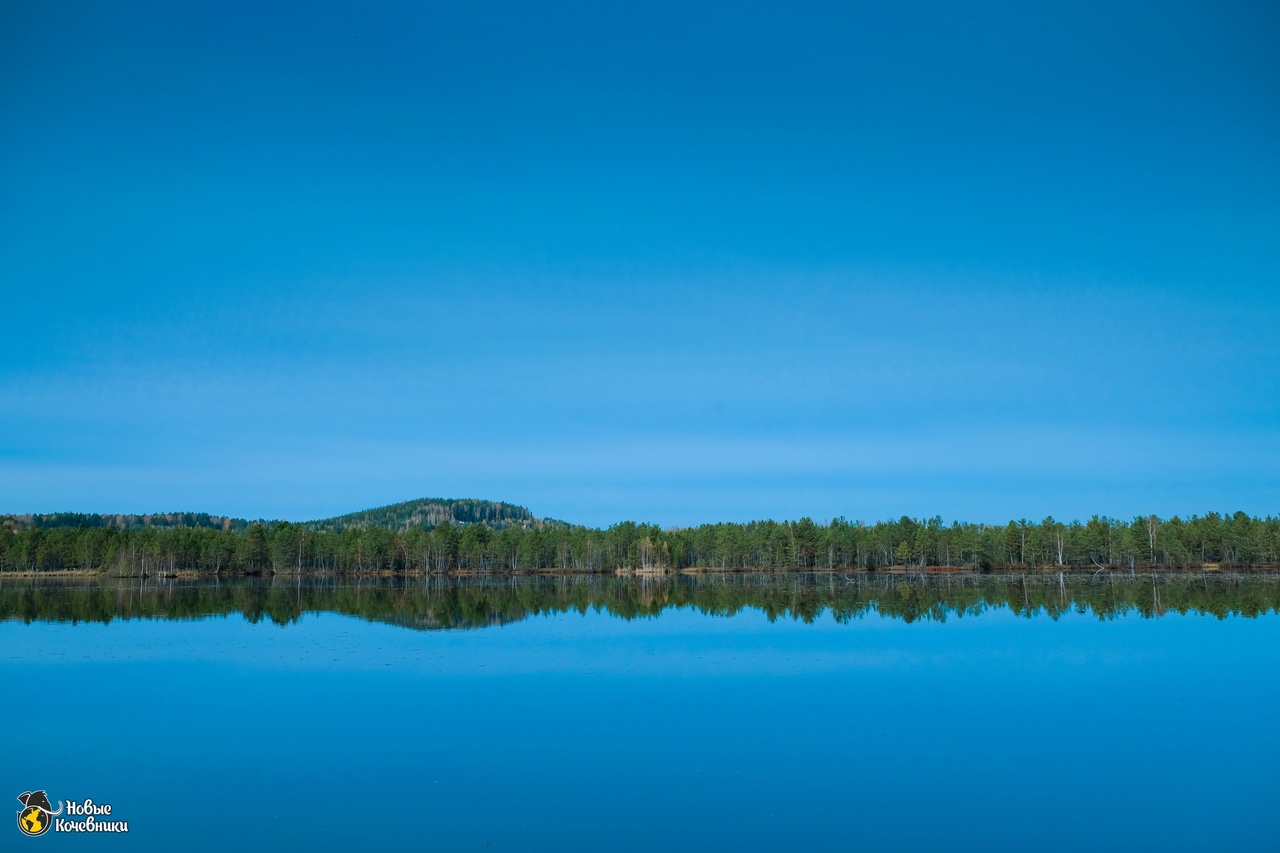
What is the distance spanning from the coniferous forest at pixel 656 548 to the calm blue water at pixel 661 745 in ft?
324

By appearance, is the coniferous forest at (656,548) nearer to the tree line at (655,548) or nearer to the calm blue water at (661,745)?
the tree line at (655,548)

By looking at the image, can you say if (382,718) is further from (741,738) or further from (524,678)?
(741,738)

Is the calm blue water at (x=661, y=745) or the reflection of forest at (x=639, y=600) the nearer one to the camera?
the calm blue water at (x=661, y=745)

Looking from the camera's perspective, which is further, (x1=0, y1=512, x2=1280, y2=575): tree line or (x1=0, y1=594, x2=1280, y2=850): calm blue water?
(x1=0, y1=512, x2=1280, y2=575): tree line

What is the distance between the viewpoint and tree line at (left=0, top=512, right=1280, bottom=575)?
12450 centimetres

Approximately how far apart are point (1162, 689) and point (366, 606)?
165 feet

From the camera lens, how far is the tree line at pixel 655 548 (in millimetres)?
124500

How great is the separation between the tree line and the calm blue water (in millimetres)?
98600

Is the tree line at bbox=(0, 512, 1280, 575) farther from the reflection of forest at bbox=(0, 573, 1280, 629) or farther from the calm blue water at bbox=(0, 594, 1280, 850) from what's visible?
the calm blue water at bbox=(0, 594, 1280, 850)

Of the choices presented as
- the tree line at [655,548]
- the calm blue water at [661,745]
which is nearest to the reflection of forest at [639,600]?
the calm blue water at [661,745]

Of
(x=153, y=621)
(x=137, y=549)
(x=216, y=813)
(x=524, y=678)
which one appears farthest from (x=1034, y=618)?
(x=137, y=549)

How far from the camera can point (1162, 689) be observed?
26297mm

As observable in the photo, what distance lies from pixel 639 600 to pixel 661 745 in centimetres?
4860

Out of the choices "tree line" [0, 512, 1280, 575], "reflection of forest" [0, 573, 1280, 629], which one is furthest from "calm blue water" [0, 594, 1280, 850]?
"tree line" [0, 512, 1280, 575]
